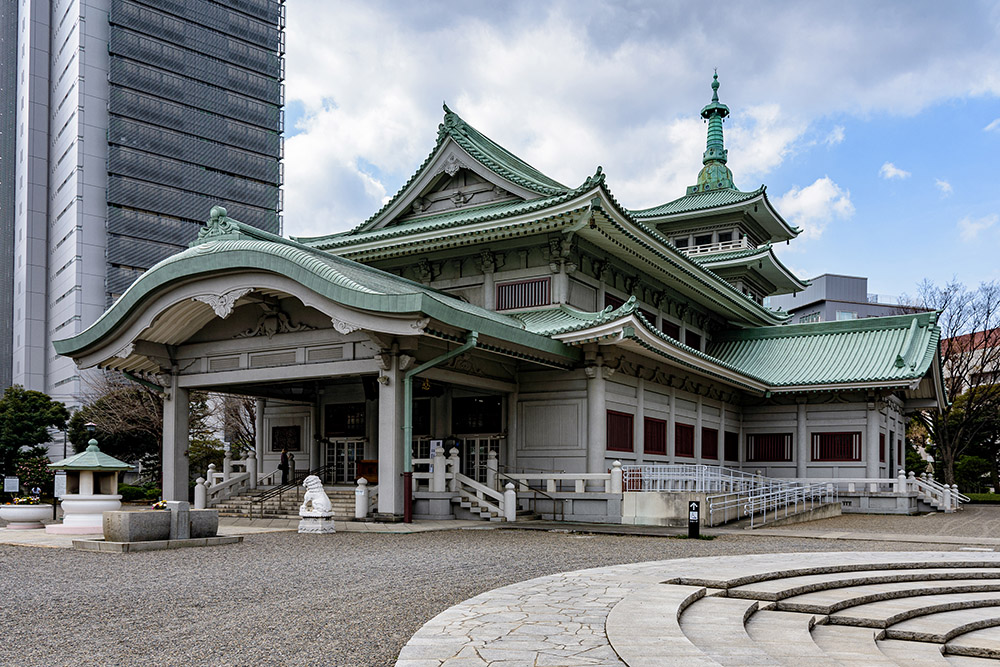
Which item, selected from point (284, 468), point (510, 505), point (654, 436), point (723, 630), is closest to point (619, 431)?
point (654, 436)

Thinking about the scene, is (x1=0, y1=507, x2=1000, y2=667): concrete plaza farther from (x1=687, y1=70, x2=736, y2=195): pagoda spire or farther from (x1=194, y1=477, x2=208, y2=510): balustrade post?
(x1=687, y1=70, x2=736, y2=195): pagoda spire

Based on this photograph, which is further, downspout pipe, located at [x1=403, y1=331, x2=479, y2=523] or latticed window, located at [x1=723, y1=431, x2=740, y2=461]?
latticed window, located at [x1=723, y1=431, x2=740, y2=461]

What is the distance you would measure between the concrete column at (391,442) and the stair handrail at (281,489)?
4.16 metres

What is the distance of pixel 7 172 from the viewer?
79.6 metres

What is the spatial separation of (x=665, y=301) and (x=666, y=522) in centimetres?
1301

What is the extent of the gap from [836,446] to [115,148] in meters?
61.7

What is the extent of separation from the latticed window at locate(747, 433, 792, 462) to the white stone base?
21355 mm

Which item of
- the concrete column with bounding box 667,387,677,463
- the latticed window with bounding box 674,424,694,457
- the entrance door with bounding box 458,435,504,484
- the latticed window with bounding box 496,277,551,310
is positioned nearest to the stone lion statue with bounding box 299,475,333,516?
the entrance door with bounding box 458,435,504,484

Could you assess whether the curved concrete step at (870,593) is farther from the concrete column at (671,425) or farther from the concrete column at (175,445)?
the concrete column at (175,445)

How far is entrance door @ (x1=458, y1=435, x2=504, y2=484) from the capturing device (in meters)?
25.1

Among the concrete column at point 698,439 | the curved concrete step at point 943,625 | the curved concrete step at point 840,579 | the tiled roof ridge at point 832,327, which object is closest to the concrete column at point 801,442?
the tiled roof ridge at point 832,327

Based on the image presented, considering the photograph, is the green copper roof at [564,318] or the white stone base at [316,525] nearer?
the white stone base at [316,525]

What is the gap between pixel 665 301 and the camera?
3253 centimetres

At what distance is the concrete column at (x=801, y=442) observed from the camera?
1312 inches
